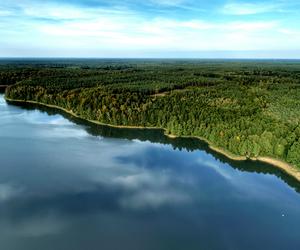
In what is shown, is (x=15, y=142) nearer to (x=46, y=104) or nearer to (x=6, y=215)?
(x=6, y=215)

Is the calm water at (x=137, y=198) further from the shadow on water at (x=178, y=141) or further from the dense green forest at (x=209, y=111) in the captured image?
the dense green forest at (x=209, y=111)

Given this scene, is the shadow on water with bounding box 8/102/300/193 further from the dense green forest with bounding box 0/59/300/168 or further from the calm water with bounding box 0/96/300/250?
the dense green forest with bounding box 0/59/300/168

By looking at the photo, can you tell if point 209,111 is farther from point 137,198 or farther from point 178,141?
point 137,198

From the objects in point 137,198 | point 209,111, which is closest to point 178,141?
point 209,111

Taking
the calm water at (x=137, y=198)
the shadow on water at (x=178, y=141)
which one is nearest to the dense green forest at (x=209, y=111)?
the shadow on water at (x=178, y=141)

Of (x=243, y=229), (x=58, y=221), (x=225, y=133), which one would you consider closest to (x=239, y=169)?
(x=225, y=133)
